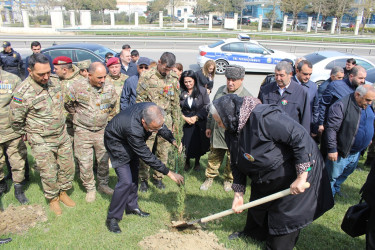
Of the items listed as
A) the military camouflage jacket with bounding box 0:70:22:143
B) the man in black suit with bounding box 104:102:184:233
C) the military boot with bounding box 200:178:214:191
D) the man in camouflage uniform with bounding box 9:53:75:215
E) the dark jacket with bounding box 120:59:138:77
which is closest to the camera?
the man in black suit with bounding box 104:102:184:233

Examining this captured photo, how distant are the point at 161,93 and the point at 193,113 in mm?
941

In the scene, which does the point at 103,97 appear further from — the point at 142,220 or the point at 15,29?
the point at 15,29

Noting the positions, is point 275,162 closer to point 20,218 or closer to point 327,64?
point 20,218

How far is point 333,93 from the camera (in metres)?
5.23

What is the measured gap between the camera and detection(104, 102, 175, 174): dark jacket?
147 inches

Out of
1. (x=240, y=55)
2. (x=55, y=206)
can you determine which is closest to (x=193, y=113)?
(x=55, y=206)

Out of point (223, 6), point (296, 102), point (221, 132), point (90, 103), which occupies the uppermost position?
point (223, 6)

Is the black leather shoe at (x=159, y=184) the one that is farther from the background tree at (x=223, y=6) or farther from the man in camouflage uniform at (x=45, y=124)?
the background tree at (x=223, y=6)

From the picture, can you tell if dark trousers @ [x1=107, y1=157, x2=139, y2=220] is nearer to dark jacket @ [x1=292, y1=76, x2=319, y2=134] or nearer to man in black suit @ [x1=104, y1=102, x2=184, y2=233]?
man in black suit @ [x1=104, y1=102, x2=184, y2=233]

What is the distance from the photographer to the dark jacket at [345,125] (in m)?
4.32

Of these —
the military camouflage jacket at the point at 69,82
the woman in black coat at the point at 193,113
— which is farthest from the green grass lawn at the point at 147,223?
the military camouflage jacket at the point at 69,82

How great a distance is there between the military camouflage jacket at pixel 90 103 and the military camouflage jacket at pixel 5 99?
0.83 metres

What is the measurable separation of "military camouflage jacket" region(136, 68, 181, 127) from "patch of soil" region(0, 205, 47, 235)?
2.33 metres

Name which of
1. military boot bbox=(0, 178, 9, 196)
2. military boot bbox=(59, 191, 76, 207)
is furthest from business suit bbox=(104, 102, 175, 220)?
military boot bbox=(0, 178, 9, 196)
